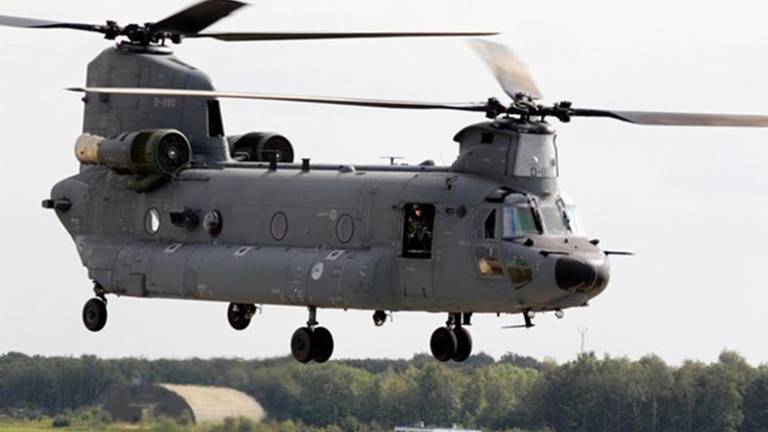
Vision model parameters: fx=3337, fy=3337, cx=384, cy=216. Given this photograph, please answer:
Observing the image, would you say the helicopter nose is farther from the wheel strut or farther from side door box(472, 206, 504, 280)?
the wheel strut

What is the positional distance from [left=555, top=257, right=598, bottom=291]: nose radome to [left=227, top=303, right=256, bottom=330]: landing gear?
8093 millimetres

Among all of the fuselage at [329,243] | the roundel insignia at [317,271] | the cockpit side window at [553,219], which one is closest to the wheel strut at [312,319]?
the fuselage at [329,243]

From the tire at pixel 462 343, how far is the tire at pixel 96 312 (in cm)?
789

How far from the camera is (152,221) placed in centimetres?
6328

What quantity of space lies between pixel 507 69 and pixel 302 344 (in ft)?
20.5

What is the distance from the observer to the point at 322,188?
6050 cm

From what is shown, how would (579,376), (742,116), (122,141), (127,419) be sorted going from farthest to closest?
(579,376)
(127,419)
(122,141)
(742,116)

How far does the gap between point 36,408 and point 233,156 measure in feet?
26.8

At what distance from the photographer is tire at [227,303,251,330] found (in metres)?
63.6

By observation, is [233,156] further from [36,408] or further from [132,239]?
[36,408]

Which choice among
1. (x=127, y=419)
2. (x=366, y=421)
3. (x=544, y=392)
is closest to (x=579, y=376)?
(x=544, y=392)

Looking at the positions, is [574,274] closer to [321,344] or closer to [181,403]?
[321,344]

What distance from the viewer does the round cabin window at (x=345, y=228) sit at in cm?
5988

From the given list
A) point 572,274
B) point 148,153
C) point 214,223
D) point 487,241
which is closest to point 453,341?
point 487,241
